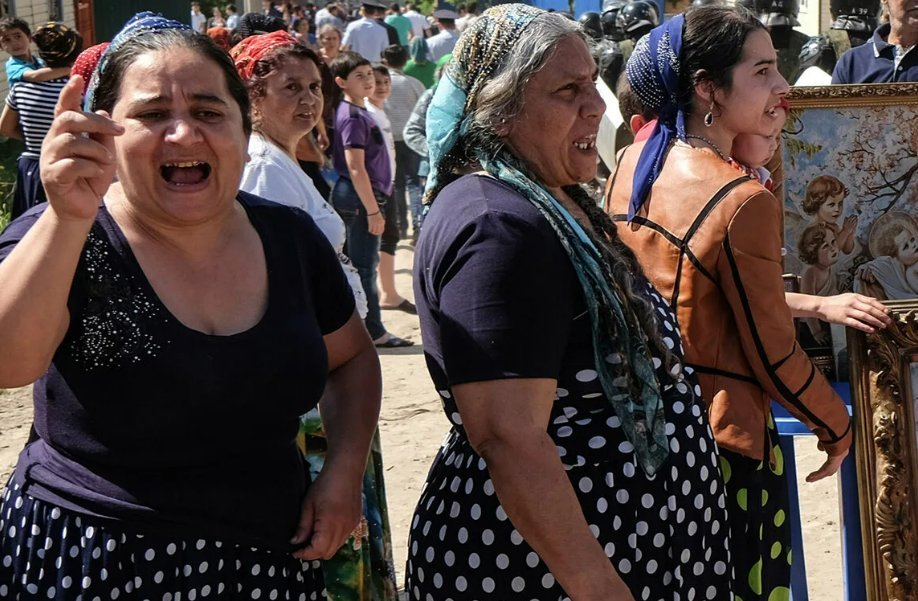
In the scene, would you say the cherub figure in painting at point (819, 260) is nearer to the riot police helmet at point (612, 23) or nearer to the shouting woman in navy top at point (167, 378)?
the shouting woman in navy top at point (167, 378)

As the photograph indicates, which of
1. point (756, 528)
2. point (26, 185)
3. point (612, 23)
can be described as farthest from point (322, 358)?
point (612, 23)

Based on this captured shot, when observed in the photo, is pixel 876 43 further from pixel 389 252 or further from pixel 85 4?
pixel 85 4

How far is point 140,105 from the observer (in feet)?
6.37

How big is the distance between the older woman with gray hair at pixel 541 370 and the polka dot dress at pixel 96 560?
0.40m

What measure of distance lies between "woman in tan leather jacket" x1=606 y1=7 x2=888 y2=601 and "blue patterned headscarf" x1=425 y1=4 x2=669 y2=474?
57cm

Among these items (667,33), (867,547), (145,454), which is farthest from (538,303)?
(867,547)

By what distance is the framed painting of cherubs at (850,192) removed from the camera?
126 inches

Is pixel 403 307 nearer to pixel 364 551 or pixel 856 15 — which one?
pixel 856 15

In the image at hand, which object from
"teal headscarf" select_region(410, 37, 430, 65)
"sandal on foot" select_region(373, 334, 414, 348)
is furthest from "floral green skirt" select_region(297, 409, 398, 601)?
"teal headscarf" select_region(410, 37, 430, 65)

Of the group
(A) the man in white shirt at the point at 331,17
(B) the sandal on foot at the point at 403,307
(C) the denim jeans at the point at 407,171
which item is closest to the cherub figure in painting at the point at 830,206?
(B) the sandal on foot at the point at 403,307

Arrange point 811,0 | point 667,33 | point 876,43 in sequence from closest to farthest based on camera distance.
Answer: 1. point 667,33
2. point 876,43
3. point 811,0

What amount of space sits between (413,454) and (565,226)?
3828 millimetres

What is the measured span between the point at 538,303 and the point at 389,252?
690 centimetres

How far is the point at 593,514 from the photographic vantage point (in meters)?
2.03
